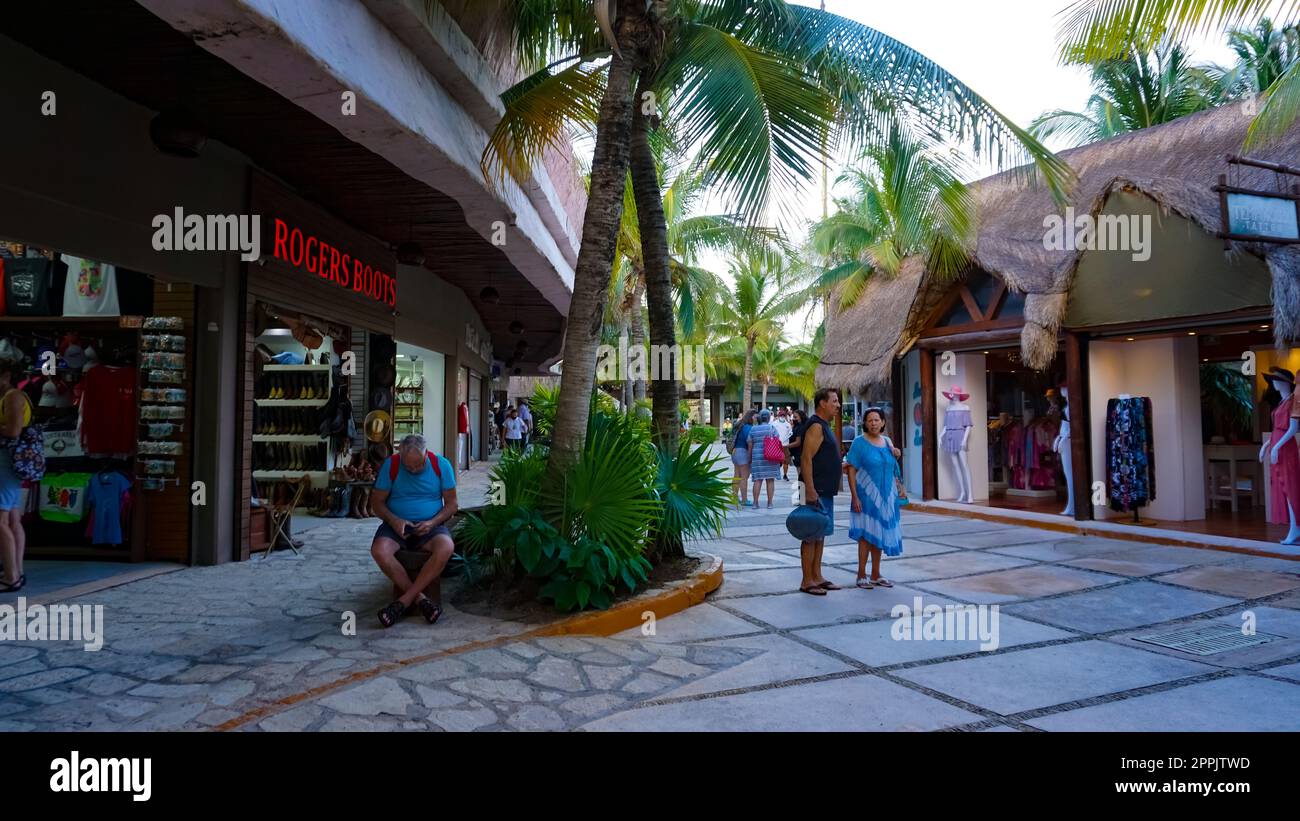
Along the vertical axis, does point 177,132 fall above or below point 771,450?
above

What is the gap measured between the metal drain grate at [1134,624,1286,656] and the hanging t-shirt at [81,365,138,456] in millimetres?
8850

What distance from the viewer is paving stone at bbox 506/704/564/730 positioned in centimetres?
370

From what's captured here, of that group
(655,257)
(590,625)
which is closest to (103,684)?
(590,625)

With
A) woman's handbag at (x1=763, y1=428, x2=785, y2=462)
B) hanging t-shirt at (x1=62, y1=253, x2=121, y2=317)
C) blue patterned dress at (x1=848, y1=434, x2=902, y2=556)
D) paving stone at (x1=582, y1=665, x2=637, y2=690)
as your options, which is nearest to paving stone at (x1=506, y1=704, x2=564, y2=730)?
paving stone at (x1=582, y1=665, x2=637, y2=690)

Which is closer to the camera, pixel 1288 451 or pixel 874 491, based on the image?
pixel 874 491

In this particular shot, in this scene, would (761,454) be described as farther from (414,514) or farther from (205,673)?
(205,673)

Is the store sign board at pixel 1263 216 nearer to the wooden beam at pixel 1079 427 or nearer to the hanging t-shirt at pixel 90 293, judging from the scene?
the wooden beam at pixel 1079 427

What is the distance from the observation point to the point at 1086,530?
10.5m

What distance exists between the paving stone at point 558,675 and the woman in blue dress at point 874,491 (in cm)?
334

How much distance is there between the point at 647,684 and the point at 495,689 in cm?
84

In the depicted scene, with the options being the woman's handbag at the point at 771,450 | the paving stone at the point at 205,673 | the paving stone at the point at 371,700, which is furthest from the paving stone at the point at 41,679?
the woman's handbag at the point at 771,450

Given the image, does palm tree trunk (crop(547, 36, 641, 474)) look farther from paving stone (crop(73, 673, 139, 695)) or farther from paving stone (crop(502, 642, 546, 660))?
paving stone (crop(73, 673, 139, 695))
